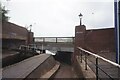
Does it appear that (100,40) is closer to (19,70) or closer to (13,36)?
(13,36)

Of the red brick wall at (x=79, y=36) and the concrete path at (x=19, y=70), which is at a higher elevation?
the red brick wall at (x=79, y=36)

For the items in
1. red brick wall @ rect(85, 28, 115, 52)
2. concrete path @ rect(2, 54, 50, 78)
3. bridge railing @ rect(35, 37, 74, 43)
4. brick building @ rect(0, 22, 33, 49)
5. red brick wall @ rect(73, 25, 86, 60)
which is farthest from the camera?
bridge railing @ rect(35, 37, 74, 43)

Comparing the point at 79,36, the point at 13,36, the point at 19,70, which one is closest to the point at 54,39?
the point at 13,36

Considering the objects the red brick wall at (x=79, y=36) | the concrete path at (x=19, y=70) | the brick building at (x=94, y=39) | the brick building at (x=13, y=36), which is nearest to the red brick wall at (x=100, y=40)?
the brick building at (x=94, y=39)

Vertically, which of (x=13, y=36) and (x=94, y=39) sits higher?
(x=13, y=36)

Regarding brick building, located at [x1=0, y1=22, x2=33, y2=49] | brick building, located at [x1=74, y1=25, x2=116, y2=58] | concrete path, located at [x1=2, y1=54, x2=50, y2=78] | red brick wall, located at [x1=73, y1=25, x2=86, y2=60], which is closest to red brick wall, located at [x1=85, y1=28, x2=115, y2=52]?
brick building, located at [x1=74, y1=25, x2=116, y2=58]

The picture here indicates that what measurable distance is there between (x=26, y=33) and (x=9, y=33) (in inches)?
233

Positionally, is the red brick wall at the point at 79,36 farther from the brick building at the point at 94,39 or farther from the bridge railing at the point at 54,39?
the bridge railing at the point at 54,39

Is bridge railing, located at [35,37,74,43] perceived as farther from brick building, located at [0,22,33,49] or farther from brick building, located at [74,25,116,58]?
brick building, located at [74,25,116,58]

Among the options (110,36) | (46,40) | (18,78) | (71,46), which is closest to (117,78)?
(18,78)

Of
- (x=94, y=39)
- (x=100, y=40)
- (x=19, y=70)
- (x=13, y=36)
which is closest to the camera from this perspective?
(x=19, y=70)

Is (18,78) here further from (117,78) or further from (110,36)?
(110,36)

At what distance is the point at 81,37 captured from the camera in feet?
46.6

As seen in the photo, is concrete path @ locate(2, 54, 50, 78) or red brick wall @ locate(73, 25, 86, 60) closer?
concrete path @ locate(2, 54, 50, 78)
